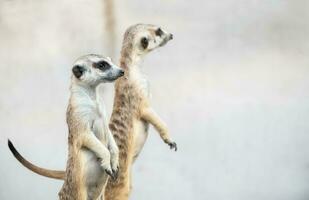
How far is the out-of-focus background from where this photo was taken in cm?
338

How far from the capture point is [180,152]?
11.1ft

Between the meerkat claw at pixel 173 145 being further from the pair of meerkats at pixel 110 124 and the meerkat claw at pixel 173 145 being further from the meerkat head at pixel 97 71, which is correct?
the meerkat head at pixel 97 71

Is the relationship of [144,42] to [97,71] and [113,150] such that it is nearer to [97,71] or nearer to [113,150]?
[97,71]

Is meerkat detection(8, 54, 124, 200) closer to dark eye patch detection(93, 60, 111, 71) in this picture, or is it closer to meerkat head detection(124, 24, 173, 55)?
dark eye patch detection(93, 60, 111, 71)

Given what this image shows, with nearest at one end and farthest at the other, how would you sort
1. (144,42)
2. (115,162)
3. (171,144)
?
(115,162) < (144,42) < (171,144)

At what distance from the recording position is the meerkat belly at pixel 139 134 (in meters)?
3.22

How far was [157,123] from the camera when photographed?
3.28m

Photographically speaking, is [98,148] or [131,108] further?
[131,108]

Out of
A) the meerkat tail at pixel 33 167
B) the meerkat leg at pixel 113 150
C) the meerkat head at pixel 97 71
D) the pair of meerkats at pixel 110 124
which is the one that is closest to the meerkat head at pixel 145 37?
the pair of meerkats at pixel 110 124

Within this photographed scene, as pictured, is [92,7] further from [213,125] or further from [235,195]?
[235,195]

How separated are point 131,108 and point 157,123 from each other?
145mm

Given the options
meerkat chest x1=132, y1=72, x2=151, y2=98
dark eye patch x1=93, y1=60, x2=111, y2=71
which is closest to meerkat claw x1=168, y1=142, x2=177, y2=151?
meerkat chest x1=132, y1=72, x2=151, y2=98

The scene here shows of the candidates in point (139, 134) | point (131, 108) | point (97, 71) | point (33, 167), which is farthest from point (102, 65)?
point (33, 167)

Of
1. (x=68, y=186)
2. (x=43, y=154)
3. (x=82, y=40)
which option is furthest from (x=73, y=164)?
(x=82, y=40)
